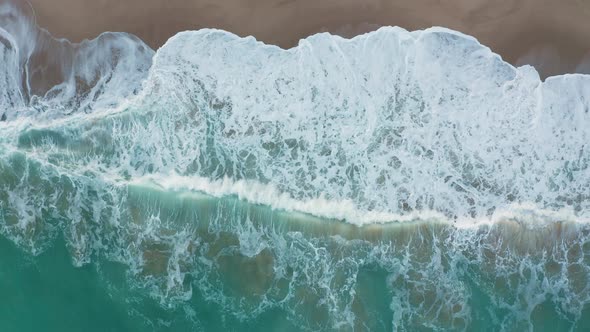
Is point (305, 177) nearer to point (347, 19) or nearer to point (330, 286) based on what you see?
point (330, 286)

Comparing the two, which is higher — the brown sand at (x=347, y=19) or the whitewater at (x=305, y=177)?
the brown sand at (x=347, y=19)

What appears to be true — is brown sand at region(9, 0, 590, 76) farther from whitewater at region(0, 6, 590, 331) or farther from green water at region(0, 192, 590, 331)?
green water at region(0, 192, 590, 331)

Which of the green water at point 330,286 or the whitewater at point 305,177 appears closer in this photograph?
the whitewater at point 305,177

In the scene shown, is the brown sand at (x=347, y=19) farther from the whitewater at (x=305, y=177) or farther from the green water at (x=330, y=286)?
the green water at (x=330, y=286)

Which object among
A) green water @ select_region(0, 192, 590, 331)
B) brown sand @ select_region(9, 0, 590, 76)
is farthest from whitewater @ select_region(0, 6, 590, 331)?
brown sand @ select_region(9, 0, 590, 76)

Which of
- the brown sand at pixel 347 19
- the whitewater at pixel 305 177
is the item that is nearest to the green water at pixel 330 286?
the whitewater at pixel 305 177
